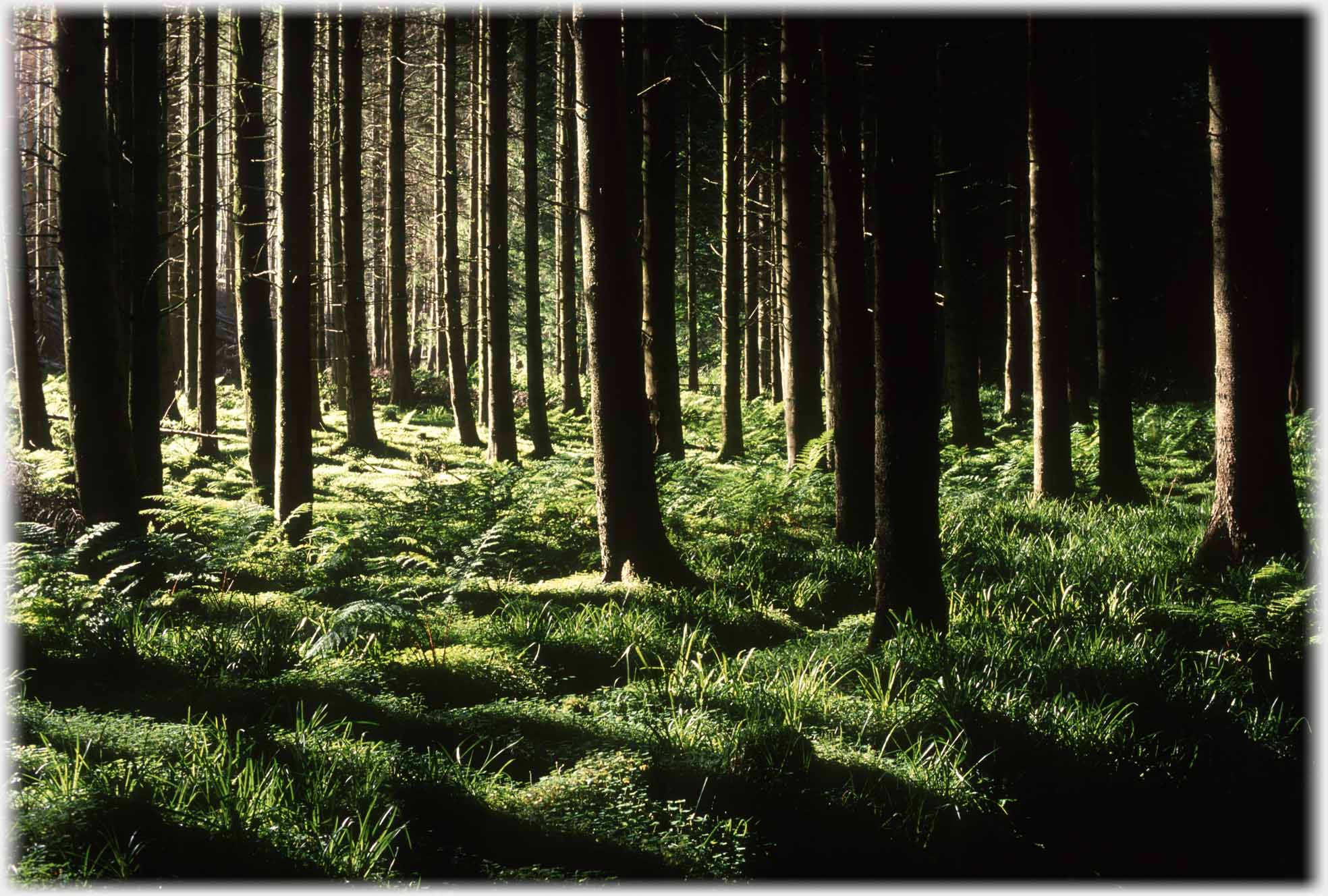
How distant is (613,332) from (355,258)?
9.93 m

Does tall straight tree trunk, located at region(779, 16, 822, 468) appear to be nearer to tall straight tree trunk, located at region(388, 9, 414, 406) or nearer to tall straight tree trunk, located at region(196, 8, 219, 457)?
tall straight tree trunk, located at region(388, 9, 414, 406)

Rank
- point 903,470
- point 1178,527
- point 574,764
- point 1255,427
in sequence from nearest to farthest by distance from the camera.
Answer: point 574,764
point 903,470
point 1255,427
point 1178,527

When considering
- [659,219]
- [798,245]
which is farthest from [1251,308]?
[659,219]

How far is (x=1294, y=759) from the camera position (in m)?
4.62

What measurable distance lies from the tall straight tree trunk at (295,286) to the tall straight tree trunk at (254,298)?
3.68ft

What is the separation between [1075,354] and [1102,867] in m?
11.0

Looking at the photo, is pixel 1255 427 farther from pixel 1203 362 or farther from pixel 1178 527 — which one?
pixel 1203 362

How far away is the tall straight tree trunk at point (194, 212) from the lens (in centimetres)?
1562

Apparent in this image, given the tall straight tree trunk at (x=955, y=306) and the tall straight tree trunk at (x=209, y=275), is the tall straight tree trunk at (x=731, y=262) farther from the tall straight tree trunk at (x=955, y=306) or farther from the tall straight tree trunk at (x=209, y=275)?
the tall straight tree trunk at (x=209, y=275)

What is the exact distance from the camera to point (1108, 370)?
10672 millimetres

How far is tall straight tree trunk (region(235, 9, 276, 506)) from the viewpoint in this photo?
1065cm

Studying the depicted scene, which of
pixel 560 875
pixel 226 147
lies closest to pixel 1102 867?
pixel 560 875

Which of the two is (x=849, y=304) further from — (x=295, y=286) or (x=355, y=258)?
(x=355, y=258)

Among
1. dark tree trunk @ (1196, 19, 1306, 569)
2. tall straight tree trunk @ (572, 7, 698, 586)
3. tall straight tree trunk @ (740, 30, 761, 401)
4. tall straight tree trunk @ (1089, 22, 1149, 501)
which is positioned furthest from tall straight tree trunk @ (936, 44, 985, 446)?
tall straight tree trunk @ (572, 7, 698, 586)
